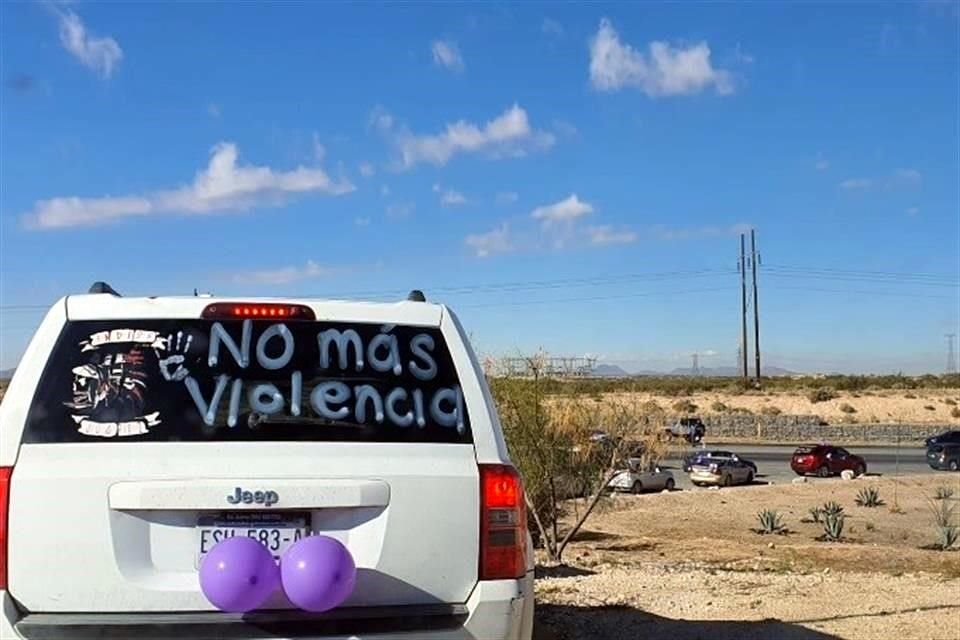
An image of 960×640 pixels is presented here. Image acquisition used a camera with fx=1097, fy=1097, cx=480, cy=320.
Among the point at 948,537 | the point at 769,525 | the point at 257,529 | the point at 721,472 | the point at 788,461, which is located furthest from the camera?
the point at 788,461

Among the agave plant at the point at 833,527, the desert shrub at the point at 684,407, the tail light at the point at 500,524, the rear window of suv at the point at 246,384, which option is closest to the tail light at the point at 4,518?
the rear window of suv at the point at 246,384

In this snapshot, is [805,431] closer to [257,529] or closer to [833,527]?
[833,527]

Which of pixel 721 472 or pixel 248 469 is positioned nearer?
pixel 248 469

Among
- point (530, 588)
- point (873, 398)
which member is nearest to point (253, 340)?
point (530, 588)

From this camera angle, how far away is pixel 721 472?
3653cm

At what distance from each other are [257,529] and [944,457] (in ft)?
148

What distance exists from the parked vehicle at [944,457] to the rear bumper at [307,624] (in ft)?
144

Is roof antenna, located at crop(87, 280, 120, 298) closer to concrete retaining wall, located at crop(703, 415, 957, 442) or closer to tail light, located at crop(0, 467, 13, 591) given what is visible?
tail light, located at crop(0, 467, 13, 591)

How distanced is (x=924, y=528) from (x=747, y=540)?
5837 mm

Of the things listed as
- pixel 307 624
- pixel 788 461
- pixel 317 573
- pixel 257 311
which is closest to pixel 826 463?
pixel 788 461

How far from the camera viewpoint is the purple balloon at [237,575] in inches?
127

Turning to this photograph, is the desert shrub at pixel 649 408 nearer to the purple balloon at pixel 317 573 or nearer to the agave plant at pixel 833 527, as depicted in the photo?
the agave plant at pixel 833 527

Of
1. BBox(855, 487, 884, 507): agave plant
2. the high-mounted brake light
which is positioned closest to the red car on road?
BBox(855, 487, 884, 507): agave plant

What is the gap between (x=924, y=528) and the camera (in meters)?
22.9
